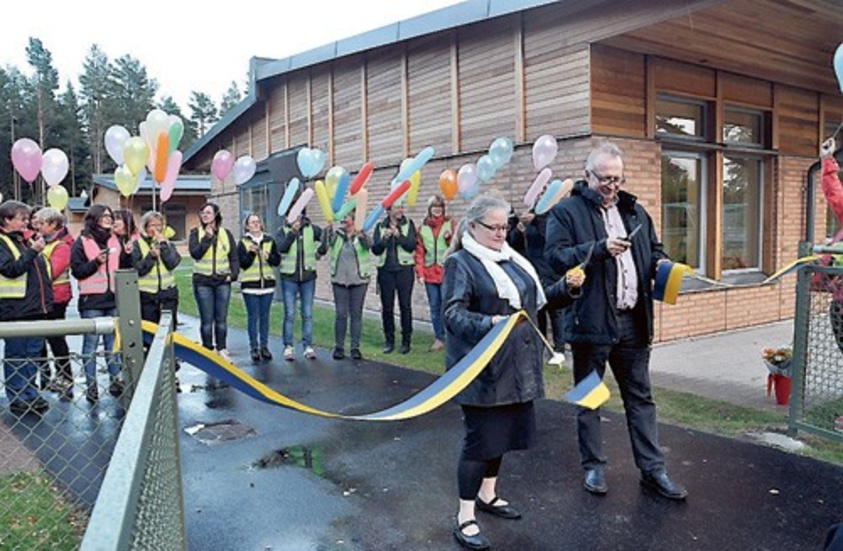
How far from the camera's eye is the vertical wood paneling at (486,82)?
873 cm

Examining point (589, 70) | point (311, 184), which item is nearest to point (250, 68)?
point (311, 184)

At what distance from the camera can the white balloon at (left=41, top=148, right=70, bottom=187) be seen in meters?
7.25

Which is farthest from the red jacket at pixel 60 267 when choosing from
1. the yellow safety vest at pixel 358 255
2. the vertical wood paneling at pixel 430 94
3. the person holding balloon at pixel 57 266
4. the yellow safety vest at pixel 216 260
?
the vertical wood paneling at pixel 430 94

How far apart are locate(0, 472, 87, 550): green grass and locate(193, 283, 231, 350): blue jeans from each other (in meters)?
3.30

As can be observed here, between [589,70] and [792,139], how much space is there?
437 cm

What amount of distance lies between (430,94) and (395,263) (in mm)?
3160

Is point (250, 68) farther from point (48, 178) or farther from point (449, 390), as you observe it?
point (449, 390)

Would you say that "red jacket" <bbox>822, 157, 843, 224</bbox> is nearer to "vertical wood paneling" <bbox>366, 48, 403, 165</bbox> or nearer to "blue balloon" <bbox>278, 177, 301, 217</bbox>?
"blue balloon" <bbox>278, 177, 301, 217</bbox>

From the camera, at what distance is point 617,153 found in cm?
373

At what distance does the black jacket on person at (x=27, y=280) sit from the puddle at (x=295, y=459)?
2.77m

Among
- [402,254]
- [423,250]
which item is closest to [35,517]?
[402,254]

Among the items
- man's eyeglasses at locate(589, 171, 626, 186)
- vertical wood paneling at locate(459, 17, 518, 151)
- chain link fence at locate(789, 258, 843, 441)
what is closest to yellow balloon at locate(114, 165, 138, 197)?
vertical wood paneling at locate(459, 17, 518, 151)

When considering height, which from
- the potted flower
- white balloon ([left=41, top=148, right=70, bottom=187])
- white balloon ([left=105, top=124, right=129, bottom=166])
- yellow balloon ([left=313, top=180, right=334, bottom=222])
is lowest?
the potted flower

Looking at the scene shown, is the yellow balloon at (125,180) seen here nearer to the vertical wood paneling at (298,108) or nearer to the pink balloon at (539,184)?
the pink balloon at (539,184)
